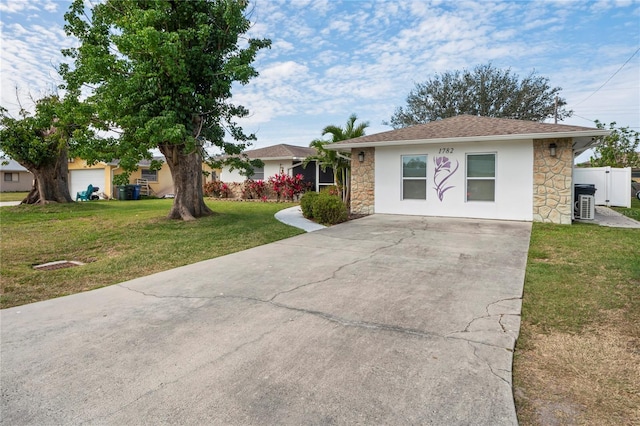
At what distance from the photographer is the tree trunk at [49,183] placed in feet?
52.9

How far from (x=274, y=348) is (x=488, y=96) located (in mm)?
29658

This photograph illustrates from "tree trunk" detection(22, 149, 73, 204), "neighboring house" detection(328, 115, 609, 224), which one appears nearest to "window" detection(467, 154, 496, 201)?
"neighboring house" detection(328, 115, 609, 224)

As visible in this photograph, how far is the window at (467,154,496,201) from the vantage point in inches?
424

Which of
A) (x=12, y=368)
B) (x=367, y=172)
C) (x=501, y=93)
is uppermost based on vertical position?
(x=501, y=93)

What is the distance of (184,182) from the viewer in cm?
1140

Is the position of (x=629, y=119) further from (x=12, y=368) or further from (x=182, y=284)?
(x=12, y=368)

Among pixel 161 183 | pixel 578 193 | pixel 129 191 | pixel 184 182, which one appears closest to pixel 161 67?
pixel 184 182

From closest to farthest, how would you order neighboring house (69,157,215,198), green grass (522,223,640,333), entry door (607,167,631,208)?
green grass (522,223,640,333) → entry door (607,167,631,208) → neighboring house (69,157,215,198)

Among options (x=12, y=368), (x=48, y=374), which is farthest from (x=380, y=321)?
(x=12, y=368)

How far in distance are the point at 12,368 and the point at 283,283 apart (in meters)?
2.78

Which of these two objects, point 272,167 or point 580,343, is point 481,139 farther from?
point 272,167

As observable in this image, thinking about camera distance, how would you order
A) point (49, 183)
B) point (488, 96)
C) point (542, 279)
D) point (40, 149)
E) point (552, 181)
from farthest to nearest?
point (488, 96), point (49, 183), point (40, 149), point (552, 181), point (542, 279)

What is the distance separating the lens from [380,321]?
3.50m

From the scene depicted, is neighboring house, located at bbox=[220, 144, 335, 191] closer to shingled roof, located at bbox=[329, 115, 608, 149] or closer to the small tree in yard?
shingled roof, located at bbox=[329, 115, 608, 149]
